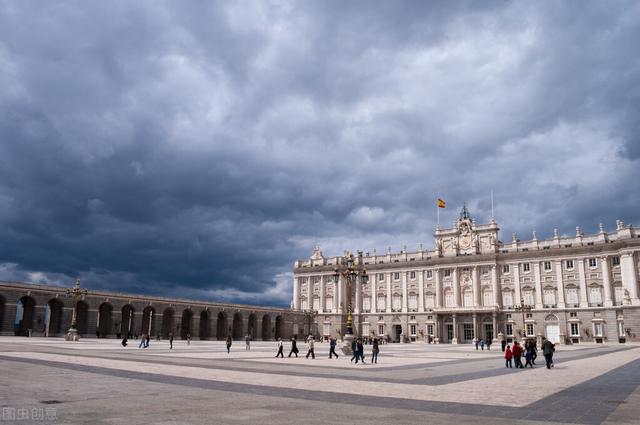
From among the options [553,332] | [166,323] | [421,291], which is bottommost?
[553,332]

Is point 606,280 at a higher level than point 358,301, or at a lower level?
higher

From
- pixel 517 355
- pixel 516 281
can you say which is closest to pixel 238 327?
pixel 516 281

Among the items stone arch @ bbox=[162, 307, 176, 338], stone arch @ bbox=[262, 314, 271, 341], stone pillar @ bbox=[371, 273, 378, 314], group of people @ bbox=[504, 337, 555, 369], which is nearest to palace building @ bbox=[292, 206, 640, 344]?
stone pillar @ bbox=[371, 273, 378, 314]

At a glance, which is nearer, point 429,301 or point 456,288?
point 456,288

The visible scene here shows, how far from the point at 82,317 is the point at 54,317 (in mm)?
3182

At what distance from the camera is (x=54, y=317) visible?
2427 inches

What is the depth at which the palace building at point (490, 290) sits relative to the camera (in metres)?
75.1

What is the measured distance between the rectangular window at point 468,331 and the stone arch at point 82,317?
60226mm

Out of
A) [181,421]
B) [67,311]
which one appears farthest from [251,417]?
[67,311]

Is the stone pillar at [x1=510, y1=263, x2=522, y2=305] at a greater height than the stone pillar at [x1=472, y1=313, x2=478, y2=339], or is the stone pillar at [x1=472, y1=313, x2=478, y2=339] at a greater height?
the stone pillar at [x1=510, y1=263, x2=522, y2=305]

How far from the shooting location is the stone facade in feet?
186

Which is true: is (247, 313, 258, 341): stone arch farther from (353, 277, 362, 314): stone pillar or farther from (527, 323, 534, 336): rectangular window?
(527, 323, 534, 336): rectangular window

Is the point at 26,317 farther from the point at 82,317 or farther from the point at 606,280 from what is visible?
the point at 606,280

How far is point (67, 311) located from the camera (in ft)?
195
